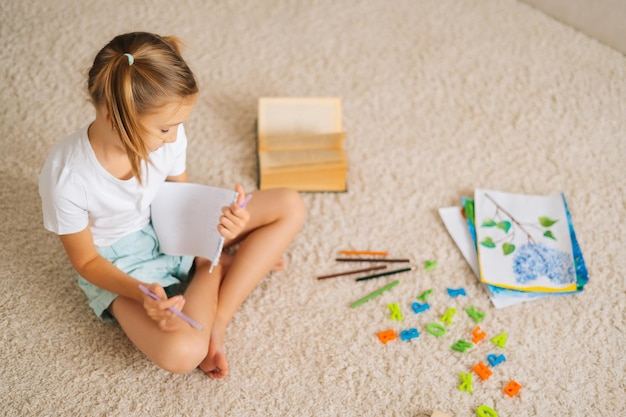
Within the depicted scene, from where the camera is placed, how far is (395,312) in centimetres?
111

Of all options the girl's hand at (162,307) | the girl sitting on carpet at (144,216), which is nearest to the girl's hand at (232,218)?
the girl sitting on carpet at (144,216)

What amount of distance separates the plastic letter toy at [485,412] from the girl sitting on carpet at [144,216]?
431 millimetres

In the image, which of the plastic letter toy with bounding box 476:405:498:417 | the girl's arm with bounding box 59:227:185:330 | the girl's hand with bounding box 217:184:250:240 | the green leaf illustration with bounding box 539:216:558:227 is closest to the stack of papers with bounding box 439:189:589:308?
the green leaf illustration with bounding box 539:216:558:227

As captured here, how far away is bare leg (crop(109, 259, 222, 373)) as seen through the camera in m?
0.93

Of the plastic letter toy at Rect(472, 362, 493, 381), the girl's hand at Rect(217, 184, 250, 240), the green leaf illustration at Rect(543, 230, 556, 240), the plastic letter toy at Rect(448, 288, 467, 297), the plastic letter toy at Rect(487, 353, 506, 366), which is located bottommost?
the plastic letter toy at Rect(472, 362, 493, 381)

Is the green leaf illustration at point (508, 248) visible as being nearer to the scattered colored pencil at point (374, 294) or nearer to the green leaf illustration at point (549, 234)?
the green leaf illustration at point (549, 234)

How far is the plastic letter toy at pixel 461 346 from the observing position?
1069 millimetres

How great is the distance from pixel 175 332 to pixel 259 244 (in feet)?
0.80

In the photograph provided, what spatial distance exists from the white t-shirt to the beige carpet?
0.74 ft

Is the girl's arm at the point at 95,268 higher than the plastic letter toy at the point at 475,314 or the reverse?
Answer: higher

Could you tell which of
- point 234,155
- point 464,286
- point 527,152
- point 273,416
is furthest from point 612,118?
point 273,416

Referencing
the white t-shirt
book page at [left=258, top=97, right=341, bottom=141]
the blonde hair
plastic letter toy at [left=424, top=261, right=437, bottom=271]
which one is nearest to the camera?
the blonde hair

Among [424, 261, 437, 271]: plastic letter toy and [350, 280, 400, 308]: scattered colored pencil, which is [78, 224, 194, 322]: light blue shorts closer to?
[350, 280, 400, 308]: scattered colored pencil

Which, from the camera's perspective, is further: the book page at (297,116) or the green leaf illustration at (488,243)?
the book page at (297,116)
